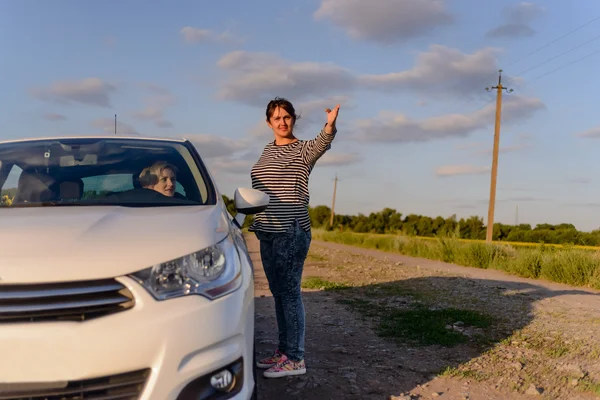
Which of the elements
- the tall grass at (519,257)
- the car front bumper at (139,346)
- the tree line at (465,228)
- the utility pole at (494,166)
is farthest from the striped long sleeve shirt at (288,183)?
the tree line at (465,228)

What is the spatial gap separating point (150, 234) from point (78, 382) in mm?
670

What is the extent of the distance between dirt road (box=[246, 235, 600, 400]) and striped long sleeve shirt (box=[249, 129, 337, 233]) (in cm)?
113

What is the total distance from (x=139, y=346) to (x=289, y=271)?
2.01m

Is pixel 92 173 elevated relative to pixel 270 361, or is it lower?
elevated

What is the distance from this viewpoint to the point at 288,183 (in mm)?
4293

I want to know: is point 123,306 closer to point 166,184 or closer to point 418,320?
point 166,184

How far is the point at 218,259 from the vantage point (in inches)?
107

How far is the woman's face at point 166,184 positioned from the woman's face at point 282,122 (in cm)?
94

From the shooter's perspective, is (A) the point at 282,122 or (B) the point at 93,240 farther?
(A) the point at 282,122

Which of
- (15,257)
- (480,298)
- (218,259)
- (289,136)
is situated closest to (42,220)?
(15,257)

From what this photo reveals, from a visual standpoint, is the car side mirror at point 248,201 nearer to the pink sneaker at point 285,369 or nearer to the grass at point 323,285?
the pink sneaker at point 285,369

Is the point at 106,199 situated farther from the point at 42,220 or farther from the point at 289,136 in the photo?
the point at 289,136

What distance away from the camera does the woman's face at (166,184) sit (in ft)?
12.4

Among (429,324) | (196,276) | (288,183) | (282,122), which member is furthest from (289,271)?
(429,324)
